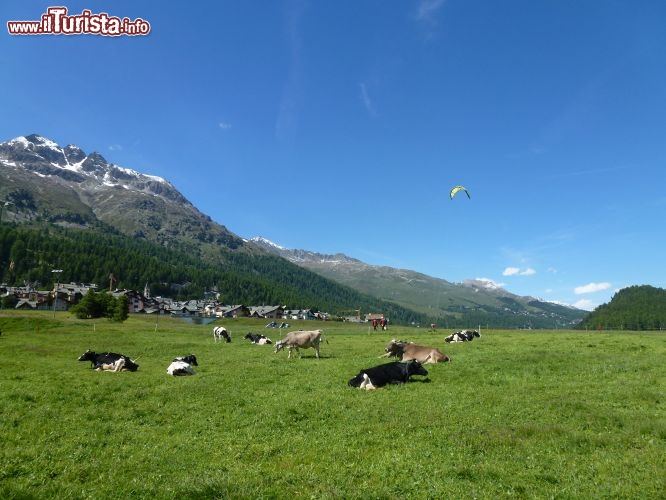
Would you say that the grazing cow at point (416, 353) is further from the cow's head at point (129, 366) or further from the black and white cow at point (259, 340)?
the black and white cow at point (259, 340)

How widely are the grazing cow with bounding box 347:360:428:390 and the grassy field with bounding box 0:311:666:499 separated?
632 millimetres

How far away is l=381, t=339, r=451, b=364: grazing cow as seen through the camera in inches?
1083

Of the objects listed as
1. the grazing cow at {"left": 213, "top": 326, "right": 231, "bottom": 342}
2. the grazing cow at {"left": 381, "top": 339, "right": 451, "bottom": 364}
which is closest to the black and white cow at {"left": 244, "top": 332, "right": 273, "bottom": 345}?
the grazing cow at {"left": 213, "top": 326, "right": 231, "bottom": 342}

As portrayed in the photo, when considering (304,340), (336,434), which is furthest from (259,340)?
(336,434)

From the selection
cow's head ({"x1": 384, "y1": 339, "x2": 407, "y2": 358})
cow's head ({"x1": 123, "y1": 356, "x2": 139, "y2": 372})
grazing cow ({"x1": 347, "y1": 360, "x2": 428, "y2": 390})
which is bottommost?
cow's head ({"x1": 123, "y1": 356, "x2": 139, "y2": 372})

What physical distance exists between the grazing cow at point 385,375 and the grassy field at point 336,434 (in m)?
0.63

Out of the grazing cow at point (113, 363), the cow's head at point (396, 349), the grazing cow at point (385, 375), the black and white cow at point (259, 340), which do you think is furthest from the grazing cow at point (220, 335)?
the grazing cow at point (385, 375)

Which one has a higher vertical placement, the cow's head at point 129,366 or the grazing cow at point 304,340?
the grazing cow at point 304,340

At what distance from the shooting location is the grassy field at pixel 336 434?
30.8ft

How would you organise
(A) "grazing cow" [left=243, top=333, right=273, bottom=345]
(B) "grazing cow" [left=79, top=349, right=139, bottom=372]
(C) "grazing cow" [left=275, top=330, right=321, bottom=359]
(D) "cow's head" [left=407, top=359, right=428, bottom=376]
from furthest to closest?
(A) "grazing cow" [left=243, top=333, right=273, bottom=345]
(C) "grazing cow" [left=275, top=330, right=321, bottom=359]
(B) "grazing cow" [left=79, top=349, right=139, bottom=372]
(D) "cow's head" [left=407, top=359, right=428, bottom=376]

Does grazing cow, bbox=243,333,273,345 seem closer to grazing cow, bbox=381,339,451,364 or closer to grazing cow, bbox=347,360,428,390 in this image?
grazing cow, bbox=381,339,451,364

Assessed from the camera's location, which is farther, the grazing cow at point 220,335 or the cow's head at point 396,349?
the grazing cow at point 220,335

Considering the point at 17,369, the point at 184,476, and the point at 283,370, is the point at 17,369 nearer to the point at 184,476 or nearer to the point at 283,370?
the point at 283,370

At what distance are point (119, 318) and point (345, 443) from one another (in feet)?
289
